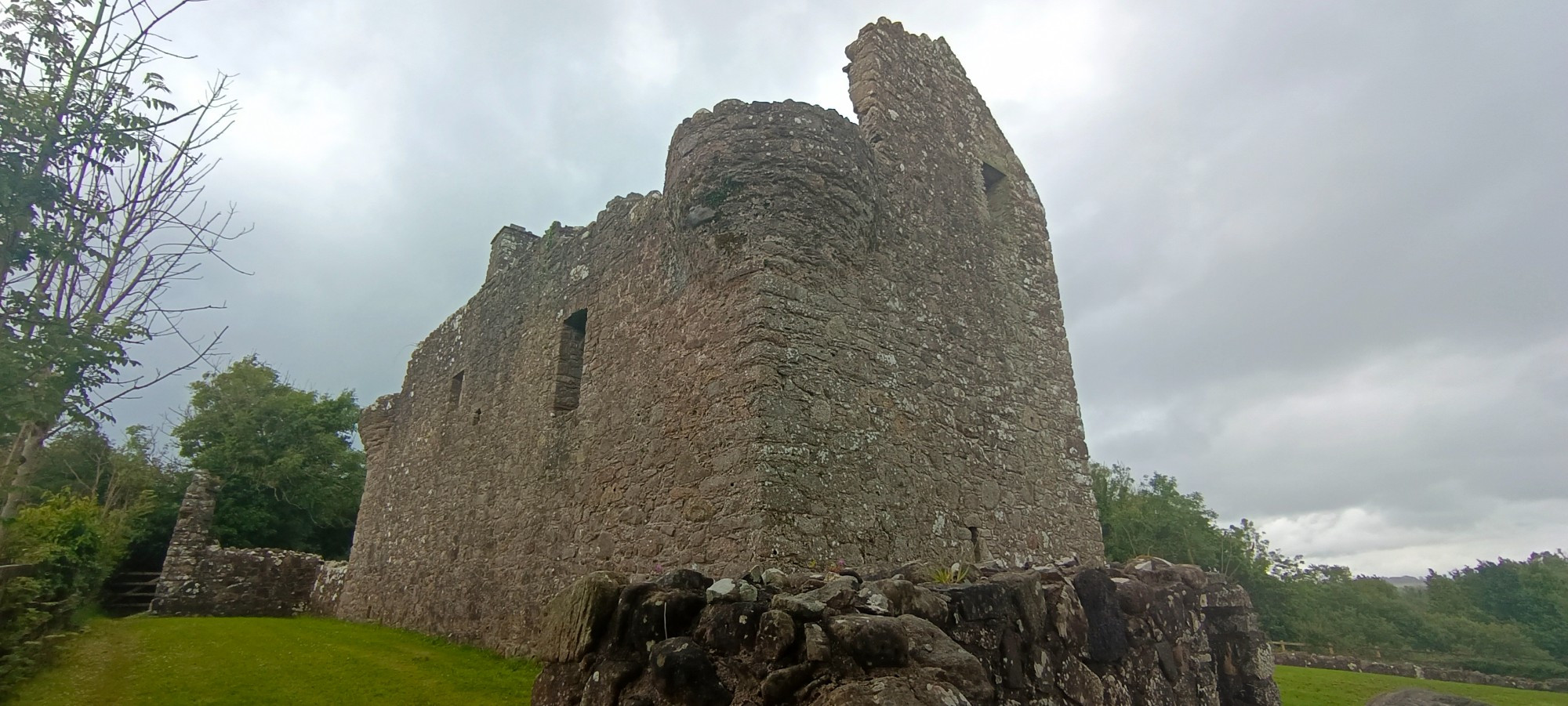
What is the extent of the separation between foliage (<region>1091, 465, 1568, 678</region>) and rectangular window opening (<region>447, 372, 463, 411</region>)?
2948 centimetres

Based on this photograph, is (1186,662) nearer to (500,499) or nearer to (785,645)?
(785,645)

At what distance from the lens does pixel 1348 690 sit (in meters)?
15.2

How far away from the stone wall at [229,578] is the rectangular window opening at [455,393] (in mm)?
5803

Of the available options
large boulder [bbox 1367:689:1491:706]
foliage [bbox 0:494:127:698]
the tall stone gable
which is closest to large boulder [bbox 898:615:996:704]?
the tall stone gable

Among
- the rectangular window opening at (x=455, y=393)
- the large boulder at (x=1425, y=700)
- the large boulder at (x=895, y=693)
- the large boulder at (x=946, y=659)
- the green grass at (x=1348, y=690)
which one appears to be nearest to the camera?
the large boulder at (x=895, y=693)

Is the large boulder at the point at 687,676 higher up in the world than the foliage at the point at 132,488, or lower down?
lower down

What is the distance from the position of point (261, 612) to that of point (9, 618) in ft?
35.6

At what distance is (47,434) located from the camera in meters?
4.47

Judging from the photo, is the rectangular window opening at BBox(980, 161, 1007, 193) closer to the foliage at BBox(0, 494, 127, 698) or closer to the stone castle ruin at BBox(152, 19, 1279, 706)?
the stone castle ruin at BBox(152, 19, 1279, 706)

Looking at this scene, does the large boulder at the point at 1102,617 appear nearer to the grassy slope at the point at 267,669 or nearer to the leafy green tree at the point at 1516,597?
the grassy slope at the point at 267,669

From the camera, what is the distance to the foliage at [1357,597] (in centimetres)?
3616

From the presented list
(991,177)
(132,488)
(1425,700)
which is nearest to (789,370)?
(991,177)

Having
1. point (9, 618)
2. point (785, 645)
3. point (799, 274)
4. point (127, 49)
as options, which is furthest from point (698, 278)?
point (9, 618)

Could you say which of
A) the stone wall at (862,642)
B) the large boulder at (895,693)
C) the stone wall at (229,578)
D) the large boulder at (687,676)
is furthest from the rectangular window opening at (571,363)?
the stone wall at (229,578)
